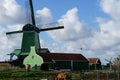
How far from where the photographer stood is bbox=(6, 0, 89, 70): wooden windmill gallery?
91081 mm

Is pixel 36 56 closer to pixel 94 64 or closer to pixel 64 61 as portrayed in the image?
pixel 64 61

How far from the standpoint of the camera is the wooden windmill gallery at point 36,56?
9108 centimetres

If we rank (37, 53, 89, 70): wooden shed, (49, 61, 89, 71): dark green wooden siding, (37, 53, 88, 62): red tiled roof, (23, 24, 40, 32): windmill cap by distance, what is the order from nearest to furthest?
(37, 53, 89, 70): wooden shed < (37, 53, 88, 62): red tiled roof < (49, 61, 89, 71): dark green wooden siding < (23, 24, 40, 32): windmill cap

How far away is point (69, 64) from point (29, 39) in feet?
36.7

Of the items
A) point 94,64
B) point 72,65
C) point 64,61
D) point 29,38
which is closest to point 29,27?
point 29,38

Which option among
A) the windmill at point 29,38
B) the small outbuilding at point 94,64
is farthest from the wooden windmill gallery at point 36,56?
the small outbuilding at point 94,64

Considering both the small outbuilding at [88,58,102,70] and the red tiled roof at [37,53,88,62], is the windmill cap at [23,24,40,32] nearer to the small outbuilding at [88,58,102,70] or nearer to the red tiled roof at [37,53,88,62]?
the red tiled roof at [37,53,88,62]

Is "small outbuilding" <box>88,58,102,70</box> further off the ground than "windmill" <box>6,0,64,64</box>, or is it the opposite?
"windmill" <box>6,0,64,64</box>

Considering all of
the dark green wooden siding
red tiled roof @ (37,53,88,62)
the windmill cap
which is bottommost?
the dark green wooden siding

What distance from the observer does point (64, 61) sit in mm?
94062

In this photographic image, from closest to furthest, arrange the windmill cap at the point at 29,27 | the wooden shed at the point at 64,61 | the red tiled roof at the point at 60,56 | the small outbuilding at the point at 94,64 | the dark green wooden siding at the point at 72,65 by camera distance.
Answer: the wooden shed at the point at 64,61, the red tiled roof at the point at 60,56, the dark green wooden siding at the point at 72,65, the windmill cap at the point at 29,27, the small outbuilding at the point at 94,64

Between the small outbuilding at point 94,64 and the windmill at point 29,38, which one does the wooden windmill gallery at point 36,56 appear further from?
the small outbuilding at point 94,64

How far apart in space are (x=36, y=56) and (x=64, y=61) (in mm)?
6879

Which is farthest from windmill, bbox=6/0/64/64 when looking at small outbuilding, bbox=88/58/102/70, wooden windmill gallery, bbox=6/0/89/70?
small outbuilding, bbox=88/58/102/70
